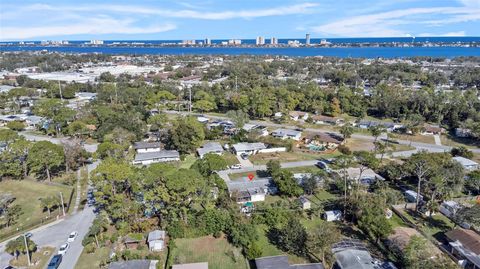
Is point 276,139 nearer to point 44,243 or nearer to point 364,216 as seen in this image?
point 364,216

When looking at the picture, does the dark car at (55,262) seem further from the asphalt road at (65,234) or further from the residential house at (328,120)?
the residential house at (328,120)

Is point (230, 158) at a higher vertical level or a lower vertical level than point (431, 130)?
lower

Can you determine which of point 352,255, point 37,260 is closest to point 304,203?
point 352,255

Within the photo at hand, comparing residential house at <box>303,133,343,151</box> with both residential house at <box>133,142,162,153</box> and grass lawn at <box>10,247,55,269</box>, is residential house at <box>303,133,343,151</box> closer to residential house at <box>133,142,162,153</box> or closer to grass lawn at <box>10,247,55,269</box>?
residential house at <box>133,142,162,153</box>

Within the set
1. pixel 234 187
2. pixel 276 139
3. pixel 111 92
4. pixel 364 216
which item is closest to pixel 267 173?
pixel 234 187

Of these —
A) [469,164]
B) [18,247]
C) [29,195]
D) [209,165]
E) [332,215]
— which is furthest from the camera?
[469,164]

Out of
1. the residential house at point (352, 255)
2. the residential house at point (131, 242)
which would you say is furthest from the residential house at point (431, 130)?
the residential house at point (131, 242)

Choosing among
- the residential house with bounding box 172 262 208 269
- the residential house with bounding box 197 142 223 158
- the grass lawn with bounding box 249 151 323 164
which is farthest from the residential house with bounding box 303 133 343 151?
the residential house with bounding box 172 262 208 269

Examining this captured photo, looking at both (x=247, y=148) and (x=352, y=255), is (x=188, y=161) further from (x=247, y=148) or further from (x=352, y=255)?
(x=352, y=255)
